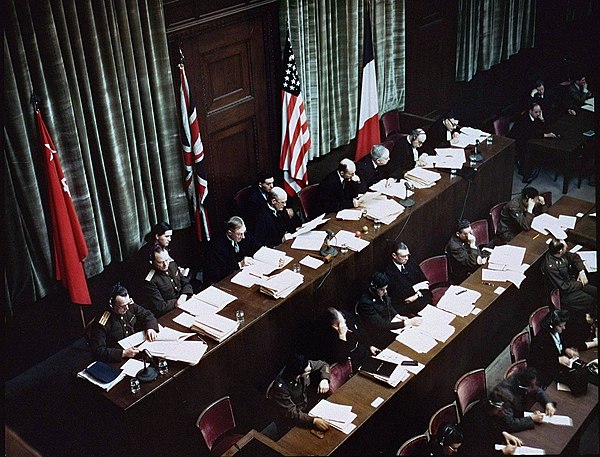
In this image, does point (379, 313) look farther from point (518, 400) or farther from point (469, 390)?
point (518, 400)

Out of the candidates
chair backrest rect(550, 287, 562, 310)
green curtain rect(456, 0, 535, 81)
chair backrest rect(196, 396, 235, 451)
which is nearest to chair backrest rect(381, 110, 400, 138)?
green curtain rect(456, 0, 535, 81)

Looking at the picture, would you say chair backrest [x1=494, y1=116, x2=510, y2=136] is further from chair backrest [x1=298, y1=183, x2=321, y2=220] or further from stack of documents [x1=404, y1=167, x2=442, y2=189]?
chair backrest [x1=298, y1=183, x2=321, y2=220]

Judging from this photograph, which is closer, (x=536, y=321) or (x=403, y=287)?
(x=536, y=321)

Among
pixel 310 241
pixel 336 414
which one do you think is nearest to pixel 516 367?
pixel 336 414

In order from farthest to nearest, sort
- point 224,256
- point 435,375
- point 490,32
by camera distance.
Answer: point 490,32
point 224,256
point 435,375

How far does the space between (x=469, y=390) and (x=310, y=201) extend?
3470 mm

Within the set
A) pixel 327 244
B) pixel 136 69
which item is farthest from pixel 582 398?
pixel 136 69

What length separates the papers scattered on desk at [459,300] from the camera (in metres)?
7.37

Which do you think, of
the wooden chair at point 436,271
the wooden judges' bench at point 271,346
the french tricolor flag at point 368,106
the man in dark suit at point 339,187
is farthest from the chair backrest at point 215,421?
the french tricolor flag at point 368,106

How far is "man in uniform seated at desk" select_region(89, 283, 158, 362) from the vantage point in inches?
255

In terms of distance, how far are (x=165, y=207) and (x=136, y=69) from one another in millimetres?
1547

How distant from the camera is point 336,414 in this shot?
6.11 m

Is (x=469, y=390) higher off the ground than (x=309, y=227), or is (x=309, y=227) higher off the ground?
(x=309, y=227)

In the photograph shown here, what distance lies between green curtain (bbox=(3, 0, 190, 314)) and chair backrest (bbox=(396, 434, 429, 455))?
368 cm
